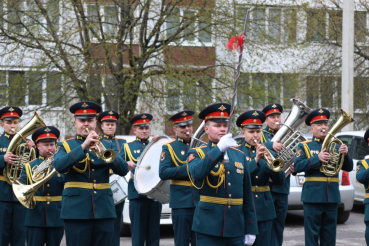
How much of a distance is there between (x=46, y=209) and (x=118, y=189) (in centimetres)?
155

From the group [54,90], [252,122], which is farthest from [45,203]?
[54,90]

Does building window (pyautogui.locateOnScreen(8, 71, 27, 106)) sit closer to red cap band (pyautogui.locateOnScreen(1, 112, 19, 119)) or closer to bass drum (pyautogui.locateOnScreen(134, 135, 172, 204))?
red cap band (pyautogui.locateOnScreen(1, 112, 19, 119))

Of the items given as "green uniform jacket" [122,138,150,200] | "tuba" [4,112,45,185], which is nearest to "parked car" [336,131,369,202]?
"green uniform jacket" [122,138,150,200]

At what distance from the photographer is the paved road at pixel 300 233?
8.88 metres

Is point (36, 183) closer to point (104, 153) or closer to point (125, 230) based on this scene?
point (104, 153)

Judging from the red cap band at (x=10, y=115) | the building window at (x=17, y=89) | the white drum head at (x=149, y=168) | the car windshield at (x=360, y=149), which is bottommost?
the white drum head at (x=149, y=168)

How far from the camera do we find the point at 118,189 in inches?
297

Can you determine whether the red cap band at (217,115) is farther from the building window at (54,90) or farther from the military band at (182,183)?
the building window at (54,90)

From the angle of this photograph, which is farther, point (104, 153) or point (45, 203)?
point (45, 203)

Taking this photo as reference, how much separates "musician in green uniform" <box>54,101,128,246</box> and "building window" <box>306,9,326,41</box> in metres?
13.2

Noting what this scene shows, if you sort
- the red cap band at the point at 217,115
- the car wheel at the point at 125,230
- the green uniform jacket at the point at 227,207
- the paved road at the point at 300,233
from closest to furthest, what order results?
1. the green uniform jacket at the point at 227,207
2. the red cap band at the point at 217,115
3. the paved road at the point at 300,233
4. the car wheel at the point at 125,230

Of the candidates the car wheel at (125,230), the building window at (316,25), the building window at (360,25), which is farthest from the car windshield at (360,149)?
the building window at (360,25)

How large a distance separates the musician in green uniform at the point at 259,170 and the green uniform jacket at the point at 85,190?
1.59 m

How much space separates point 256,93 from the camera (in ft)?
48.7
